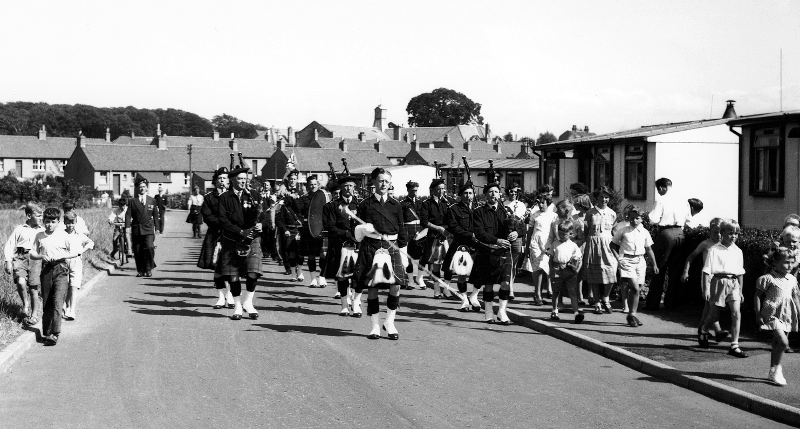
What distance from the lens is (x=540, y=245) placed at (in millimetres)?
14758

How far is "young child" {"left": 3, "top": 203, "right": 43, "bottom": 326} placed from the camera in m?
12.1

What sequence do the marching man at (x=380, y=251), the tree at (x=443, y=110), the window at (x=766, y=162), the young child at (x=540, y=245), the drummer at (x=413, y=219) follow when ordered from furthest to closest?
the tree at (x=443, y=110) → the window at (x=766, y=162) → the drummer at (x=413, y=219) → the young child at (x=540, y=245) → the marching man at (x=380, y=251)

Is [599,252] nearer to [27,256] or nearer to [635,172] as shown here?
[27,256]

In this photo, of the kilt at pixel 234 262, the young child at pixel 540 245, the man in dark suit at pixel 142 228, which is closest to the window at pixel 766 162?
the young child at pixel 540 245

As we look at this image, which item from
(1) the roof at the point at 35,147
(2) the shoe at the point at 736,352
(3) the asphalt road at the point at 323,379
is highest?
(1) the roof at the point at 35,147

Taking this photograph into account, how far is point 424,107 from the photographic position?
142 m

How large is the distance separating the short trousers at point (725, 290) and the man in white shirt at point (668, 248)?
328 centimetres

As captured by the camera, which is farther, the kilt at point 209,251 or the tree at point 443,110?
the tree at point 443,110

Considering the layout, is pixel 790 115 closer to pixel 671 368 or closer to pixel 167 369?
pixel 671 368

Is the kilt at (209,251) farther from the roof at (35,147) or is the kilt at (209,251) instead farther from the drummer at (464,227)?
the roof at (35,147)

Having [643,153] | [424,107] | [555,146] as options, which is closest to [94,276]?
[643,153]

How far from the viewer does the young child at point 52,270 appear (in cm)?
1103

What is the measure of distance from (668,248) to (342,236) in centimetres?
484

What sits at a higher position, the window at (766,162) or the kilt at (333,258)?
the window at (766,162)
